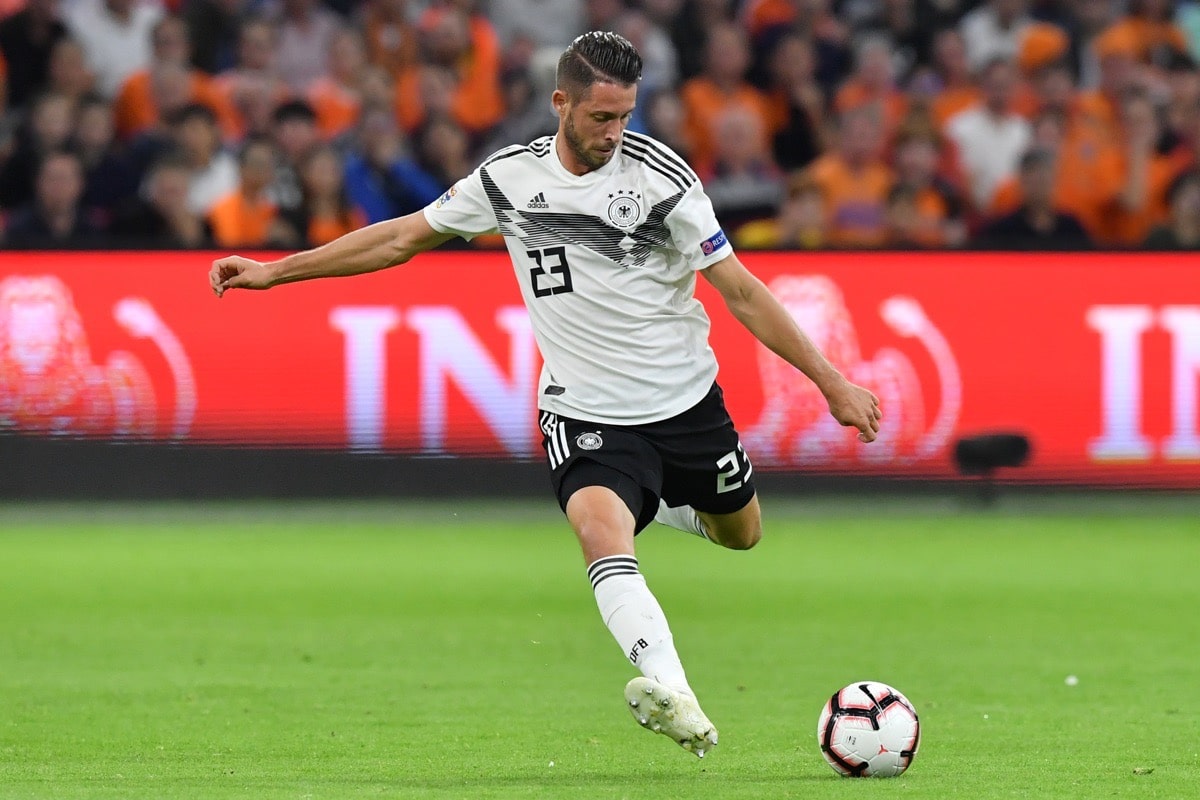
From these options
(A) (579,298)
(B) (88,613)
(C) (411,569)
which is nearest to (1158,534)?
(C) (411,569)

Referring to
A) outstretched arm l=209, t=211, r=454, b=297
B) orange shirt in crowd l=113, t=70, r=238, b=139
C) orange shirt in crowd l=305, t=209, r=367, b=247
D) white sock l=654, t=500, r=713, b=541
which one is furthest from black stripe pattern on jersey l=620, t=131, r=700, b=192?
orange shirt in crowd l=113, t=70, r=238, b=139

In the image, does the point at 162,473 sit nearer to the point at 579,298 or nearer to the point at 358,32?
the point at 358,32

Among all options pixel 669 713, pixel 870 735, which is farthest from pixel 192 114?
pixel 669 713

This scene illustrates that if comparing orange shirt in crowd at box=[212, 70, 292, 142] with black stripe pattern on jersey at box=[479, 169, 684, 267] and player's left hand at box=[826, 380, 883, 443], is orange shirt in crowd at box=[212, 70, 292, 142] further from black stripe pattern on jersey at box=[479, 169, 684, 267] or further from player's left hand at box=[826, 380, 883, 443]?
player's left hand at box=[826, 380, 883, 443]

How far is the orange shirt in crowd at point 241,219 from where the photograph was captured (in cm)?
1500

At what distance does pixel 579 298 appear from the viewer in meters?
6.72

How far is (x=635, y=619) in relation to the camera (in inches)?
241

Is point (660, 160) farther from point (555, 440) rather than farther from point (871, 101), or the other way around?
point (871, 101)

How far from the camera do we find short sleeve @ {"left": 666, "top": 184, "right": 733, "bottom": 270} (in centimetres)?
654

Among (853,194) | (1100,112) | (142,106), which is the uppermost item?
(142,106)

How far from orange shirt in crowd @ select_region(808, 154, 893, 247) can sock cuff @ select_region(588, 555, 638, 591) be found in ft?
32.2

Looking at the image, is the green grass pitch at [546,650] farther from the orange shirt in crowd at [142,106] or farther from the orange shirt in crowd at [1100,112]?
the orange shirt in crowd at [1100,112]

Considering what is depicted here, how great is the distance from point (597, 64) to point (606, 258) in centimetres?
68

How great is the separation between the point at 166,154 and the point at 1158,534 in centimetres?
761
